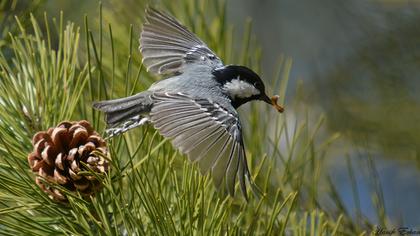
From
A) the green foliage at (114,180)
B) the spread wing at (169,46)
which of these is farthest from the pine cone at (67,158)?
the spread wing at (169,46)

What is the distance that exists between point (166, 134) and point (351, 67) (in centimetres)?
94

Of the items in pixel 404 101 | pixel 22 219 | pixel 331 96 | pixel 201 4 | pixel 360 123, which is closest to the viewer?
pixel 22 219

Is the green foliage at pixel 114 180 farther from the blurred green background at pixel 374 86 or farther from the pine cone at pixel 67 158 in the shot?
the blurred green background at pixel 374 86

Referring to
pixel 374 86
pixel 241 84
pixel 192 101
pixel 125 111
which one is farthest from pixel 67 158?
pixel 374 86

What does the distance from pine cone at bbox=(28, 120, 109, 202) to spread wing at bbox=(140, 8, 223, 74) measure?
0.42 m

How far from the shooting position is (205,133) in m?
1.20

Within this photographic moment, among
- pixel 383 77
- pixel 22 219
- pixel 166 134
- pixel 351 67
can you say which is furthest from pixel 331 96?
pixel 22 219

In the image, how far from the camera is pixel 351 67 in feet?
6.37

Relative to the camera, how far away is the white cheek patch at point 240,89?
1.45m

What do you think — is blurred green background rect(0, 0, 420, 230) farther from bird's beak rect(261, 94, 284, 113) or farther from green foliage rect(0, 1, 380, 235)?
green foliage rect(0, 1, 380, 235)

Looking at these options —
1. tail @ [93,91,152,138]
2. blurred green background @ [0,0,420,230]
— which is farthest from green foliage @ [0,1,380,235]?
blurred green background @ [0,0,420,230]

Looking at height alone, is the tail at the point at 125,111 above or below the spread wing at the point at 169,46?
below

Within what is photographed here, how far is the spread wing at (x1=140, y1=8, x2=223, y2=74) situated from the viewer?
1484 mm

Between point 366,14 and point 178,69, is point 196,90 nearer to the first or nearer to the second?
point 178,69
